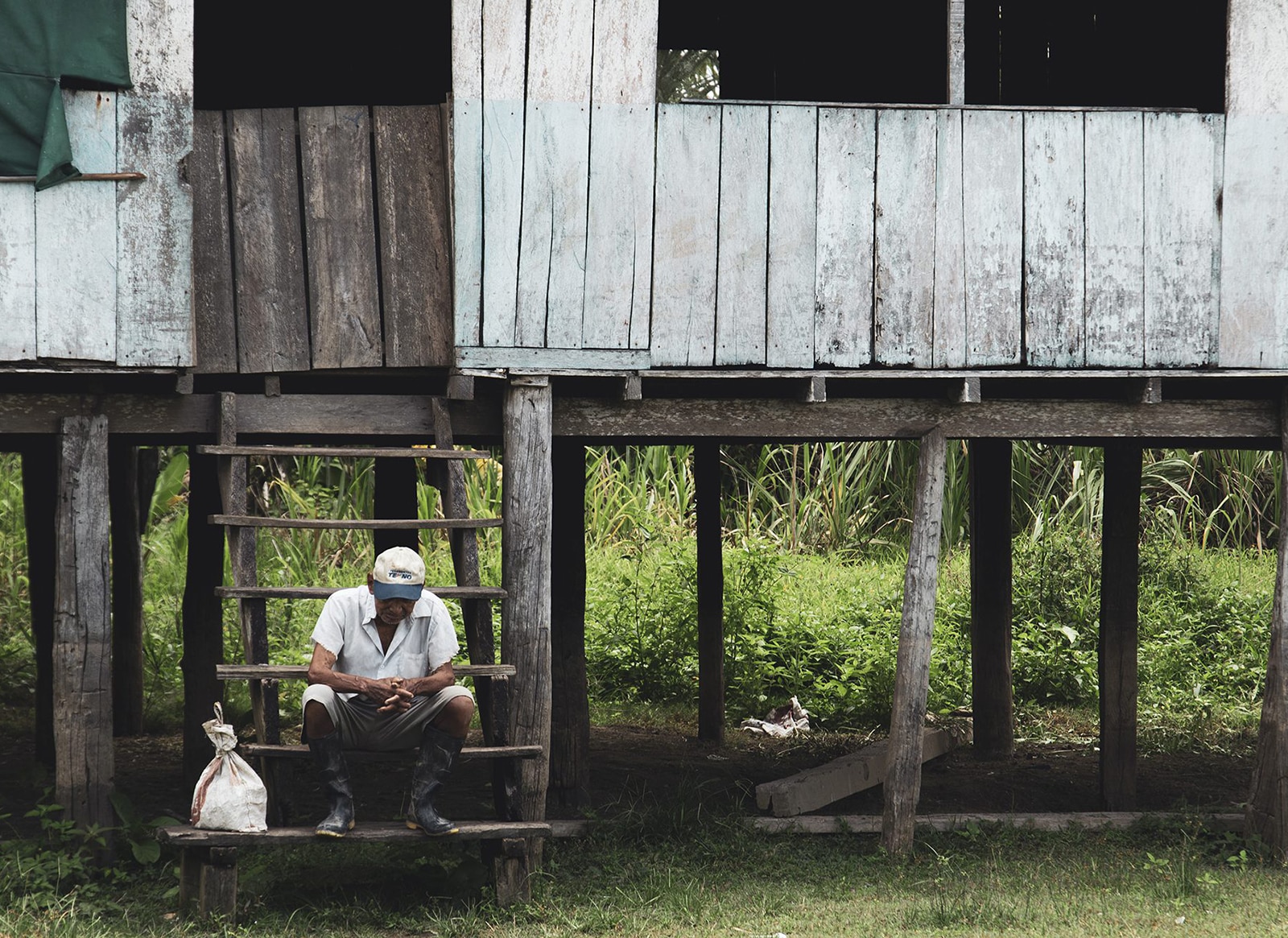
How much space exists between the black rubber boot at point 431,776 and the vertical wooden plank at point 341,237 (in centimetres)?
186

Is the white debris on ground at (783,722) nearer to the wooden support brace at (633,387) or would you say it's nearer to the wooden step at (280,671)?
the wooden support brace at (633,387)

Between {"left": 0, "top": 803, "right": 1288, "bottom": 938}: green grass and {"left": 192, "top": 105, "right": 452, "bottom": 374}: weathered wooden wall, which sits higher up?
{"left": 192, "top": 105, "right": 452, "bottom": 374}: weathered wooden wall

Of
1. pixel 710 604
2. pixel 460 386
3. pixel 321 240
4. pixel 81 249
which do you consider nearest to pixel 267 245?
pixel 321 240

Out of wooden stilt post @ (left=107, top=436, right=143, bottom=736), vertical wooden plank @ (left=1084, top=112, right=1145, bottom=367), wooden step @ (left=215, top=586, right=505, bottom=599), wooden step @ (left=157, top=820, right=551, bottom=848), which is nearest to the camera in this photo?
wooden step @ (left=157, top=820, right=551, bottom=848)

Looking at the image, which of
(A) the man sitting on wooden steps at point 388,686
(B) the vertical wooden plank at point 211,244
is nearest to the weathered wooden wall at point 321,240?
(B) the vertical wooden plank at point 211,244

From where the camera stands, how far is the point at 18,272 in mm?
6574

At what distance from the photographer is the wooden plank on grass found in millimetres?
8141

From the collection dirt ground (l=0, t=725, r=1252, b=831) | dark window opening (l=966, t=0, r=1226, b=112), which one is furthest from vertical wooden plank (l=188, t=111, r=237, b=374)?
dark window opening (l=966, t=0, r=1226, b=112)

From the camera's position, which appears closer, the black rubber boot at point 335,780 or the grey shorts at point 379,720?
the black rubber boot at point 335,780

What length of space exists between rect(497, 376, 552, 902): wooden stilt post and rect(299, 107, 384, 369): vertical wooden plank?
74cm

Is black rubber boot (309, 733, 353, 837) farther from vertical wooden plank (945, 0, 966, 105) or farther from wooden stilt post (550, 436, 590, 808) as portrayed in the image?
vertical wooden plank (945, 0, 966, 105)

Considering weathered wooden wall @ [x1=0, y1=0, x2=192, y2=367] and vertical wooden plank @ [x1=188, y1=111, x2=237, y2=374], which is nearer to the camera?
weathered wooden wall @ [x1=0, y1=0, x2=192, y2=367]

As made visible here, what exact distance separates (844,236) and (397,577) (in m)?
2.80

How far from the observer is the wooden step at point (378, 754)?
6.02 m
